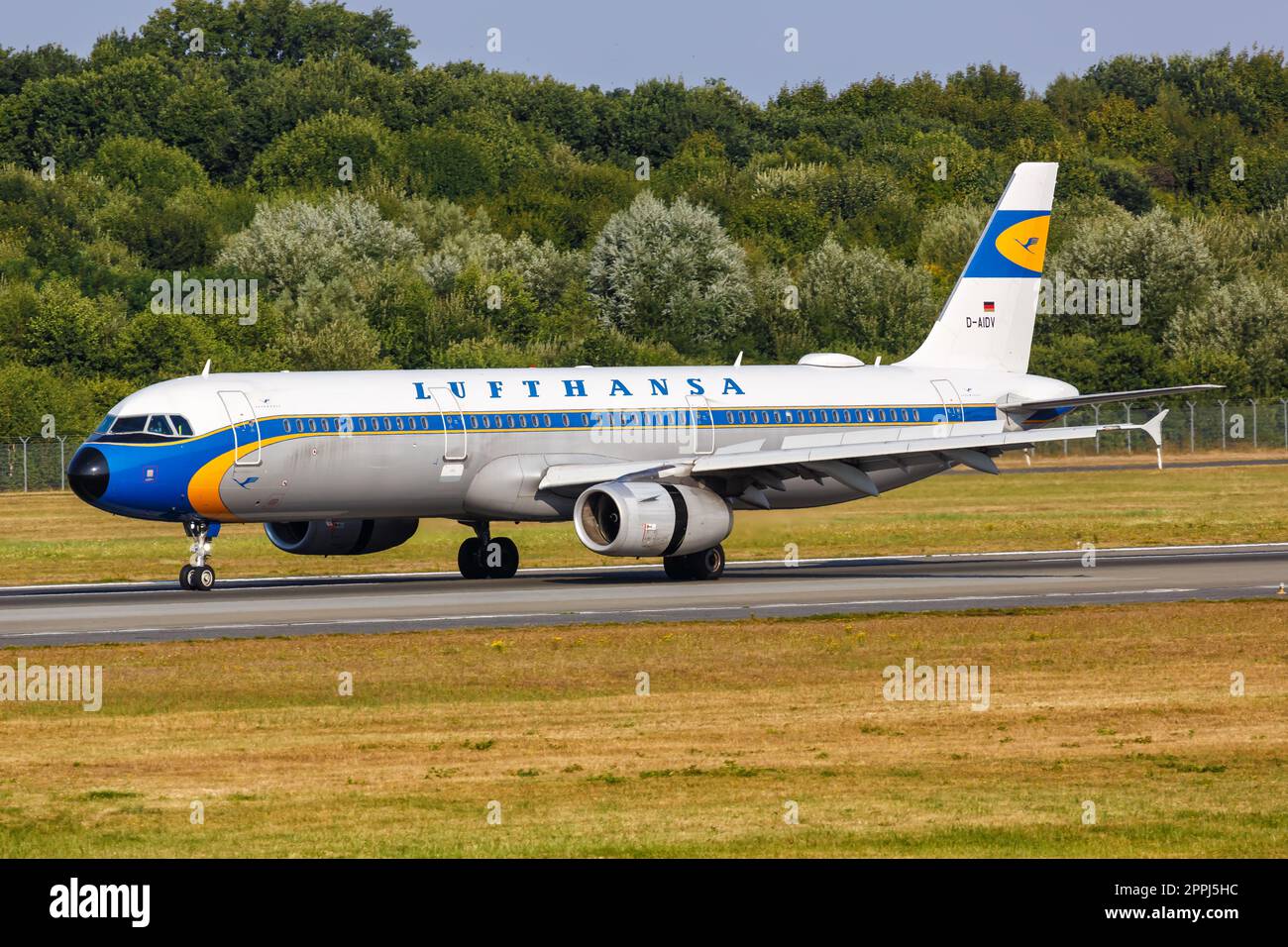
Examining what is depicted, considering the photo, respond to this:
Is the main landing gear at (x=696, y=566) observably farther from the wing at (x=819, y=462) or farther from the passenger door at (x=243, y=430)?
the passenger door at (x=243, y=430)

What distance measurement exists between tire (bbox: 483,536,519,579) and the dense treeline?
156 ft

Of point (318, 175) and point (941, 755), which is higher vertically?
point (318, 175)

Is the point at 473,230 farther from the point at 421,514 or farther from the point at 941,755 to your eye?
the point at 941,755

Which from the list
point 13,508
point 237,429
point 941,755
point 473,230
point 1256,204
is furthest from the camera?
point 1256,204

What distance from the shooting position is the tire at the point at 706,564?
4431 centimetres

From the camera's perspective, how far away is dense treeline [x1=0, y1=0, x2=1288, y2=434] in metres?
103

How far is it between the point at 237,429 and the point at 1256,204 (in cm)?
13339

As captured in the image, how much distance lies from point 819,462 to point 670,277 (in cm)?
7023

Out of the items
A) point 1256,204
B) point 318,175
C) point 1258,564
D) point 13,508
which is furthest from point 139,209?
point 1258,564

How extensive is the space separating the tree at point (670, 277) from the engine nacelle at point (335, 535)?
65301mm

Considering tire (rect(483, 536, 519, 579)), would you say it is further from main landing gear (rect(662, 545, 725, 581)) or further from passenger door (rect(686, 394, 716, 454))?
passenger door (rect(686, 394, 716, 454))

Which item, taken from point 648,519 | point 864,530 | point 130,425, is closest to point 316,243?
point 864,530
